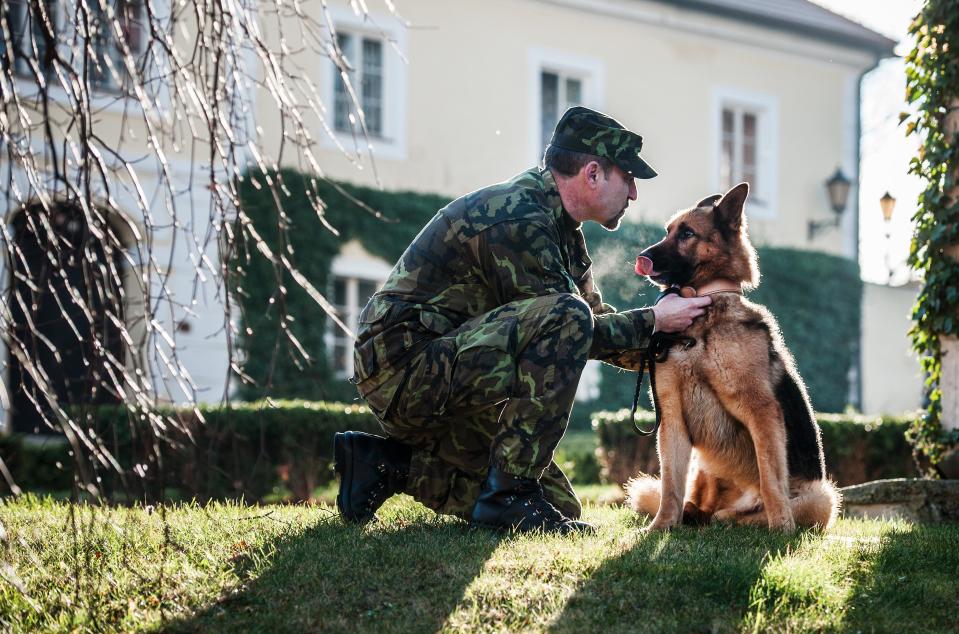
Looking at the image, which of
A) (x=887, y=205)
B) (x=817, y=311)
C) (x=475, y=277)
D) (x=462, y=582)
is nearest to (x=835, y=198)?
(x=817, y=311)

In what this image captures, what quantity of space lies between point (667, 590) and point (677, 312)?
1.71m

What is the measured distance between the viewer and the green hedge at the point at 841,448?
1045cm

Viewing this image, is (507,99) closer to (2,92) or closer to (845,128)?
(845,128)

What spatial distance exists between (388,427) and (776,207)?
626 inches

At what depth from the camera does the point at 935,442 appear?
280 inches

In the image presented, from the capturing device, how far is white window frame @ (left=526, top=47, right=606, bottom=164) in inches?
673

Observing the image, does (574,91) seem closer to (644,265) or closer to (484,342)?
(644,265)

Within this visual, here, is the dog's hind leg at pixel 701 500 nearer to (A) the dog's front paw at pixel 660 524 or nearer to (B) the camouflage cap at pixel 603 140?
(A) the dog's front paw at pixel 660 524

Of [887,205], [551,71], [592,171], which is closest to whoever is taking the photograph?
[592,171]

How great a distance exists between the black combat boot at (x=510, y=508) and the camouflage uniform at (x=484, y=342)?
0.07 metres

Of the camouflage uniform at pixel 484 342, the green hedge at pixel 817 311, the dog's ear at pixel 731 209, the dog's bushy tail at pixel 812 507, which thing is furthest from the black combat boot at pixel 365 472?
the green hedge at pixel 817 311

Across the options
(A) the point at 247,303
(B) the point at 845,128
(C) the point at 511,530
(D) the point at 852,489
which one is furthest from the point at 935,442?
(B) the point at 845,128

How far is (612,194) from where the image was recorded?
4957mm

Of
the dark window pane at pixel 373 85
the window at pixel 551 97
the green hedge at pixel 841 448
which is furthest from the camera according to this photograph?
the window at pixel 551 97
